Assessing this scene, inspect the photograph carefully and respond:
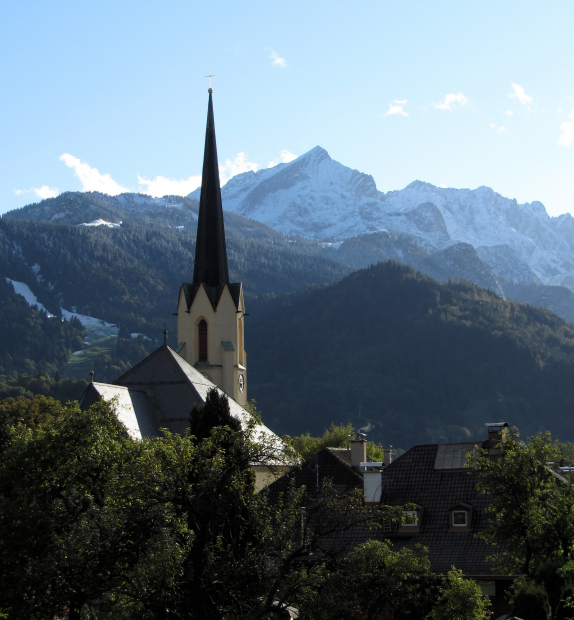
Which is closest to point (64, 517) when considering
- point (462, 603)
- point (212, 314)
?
point (462, 603)

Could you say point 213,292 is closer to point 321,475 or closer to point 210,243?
point 210,243

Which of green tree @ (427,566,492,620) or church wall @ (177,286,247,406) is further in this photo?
church wall @ (177,286,247,406)

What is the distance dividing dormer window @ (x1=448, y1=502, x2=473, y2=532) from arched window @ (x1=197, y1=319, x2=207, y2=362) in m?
31.1

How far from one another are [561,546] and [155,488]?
465 inches

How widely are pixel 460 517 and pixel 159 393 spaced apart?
64.1 ft

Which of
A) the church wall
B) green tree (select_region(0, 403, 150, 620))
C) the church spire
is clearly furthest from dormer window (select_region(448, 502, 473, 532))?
the church spire

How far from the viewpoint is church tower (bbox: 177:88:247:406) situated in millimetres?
69625

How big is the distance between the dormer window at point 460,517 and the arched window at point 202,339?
3114cm

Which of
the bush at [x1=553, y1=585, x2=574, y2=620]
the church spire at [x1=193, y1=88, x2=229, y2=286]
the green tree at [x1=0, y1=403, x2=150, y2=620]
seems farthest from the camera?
the church spire at [x1=193, y1=88, x2=229, y2=286]

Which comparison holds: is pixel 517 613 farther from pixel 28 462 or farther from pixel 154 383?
pixel 154 383

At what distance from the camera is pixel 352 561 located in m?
24.1

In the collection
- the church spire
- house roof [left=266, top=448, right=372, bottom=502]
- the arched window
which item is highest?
the church spire

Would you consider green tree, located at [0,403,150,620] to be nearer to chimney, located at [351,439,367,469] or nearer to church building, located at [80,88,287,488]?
chimney, located at [351,439,367,469]

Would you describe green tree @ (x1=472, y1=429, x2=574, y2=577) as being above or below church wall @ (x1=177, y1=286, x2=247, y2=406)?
below
